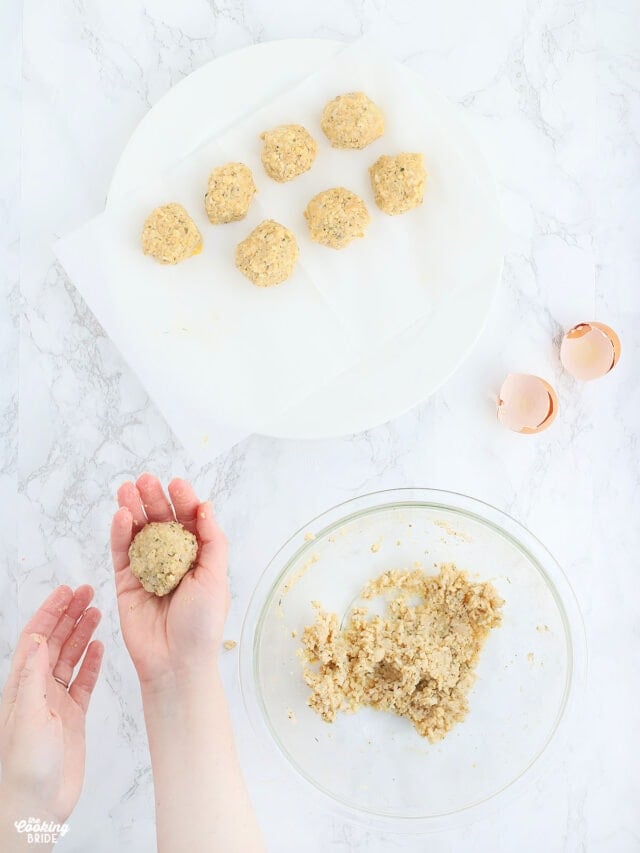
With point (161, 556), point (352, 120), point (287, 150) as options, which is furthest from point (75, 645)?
point (352, 120)

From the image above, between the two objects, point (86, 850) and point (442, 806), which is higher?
point (86, 850)

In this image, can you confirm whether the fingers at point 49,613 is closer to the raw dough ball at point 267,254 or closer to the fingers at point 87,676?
the fingers at point 87,676

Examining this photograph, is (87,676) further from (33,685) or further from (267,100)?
(267,100)

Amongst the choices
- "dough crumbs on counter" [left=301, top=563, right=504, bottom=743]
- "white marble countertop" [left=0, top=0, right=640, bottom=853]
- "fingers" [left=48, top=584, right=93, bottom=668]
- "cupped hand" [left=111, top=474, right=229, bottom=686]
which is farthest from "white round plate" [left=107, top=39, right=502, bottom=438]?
"fingers" [left=48, top=584, right=93, bottom=668]

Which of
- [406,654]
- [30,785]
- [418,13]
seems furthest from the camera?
[418,13]

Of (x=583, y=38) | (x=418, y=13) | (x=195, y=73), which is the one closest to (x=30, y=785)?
(x=195, y=73)

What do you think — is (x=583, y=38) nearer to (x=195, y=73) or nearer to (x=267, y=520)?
(x=195, y=73)
